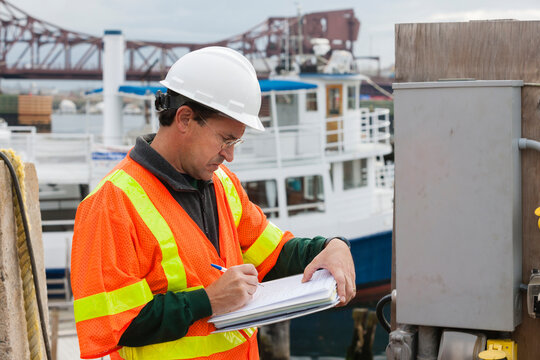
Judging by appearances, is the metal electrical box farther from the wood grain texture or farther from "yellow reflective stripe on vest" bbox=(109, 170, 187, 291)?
"yellow reflective stripe on vest" bbox=(109, 170, 187, 291)

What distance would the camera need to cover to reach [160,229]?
67.2 inches

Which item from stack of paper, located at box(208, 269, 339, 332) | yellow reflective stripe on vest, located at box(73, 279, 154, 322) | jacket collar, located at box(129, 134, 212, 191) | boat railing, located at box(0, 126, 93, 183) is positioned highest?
jacket collar, located at box(129, 134, 212, 191)

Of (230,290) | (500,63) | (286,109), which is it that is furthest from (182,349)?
(286,109)

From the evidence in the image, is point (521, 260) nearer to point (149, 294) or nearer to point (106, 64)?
point (149, 294)

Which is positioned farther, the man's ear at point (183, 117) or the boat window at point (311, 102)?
the boat window at point (311, 102)

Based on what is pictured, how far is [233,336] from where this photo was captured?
6.12ft

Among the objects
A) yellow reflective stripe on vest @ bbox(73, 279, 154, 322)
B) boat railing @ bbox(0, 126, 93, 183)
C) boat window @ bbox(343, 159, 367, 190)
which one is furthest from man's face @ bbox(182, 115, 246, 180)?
boat window @ bbox(343, 159, 367, 190)

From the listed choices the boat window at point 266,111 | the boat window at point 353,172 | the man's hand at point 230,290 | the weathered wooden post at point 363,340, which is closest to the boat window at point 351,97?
the boat window at point 353,172

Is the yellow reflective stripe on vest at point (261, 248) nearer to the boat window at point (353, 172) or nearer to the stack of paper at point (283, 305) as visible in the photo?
the stack of paper at point (283, 305)

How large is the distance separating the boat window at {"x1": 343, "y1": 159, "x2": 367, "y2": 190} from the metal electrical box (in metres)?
13.5

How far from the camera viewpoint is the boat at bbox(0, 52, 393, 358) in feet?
44.8

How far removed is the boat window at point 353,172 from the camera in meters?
15.6

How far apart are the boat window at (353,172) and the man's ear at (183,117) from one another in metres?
13.8

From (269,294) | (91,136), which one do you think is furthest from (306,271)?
(91,136)
